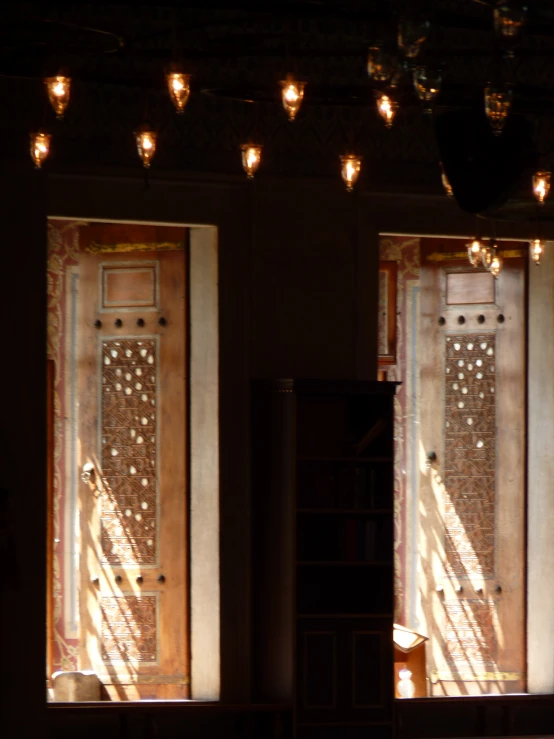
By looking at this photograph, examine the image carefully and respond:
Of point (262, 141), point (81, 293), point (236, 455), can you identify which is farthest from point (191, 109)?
point (236, 455)

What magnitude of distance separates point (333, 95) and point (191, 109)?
1.57 meters

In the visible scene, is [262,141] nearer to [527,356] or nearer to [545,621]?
[527,356]

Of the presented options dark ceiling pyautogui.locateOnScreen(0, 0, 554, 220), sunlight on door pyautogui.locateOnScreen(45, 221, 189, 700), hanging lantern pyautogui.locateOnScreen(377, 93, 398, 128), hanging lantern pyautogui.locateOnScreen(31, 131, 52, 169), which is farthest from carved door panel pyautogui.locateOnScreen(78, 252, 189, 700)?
hanging lantern pyautogui.locateOnScreen(377, 93, 398, 128)

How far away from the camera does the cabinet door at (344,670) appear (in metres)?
7.29

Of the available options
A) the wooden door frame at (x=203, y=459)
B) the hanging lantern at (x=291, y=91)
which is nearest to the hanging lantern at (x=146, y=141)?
the wooden door frame at (x=203, y=459)

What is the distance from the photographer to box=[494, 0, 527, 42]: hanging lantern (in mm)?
3561

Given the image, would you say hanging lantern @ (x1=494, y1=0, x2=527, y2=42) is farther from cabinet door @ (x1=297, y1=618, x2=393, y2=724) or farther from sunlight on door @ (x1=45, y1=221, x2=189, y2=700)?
sunlight on door @ (x1=45, y1=221, x2=189, y2=700)

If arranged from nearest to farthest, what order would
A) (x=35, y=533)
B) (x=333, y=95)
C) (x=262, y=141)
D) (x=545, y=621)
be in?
(x=333, y=95)
(x=35, y=533)
(x=262, y=141)
(x=545, y=621)

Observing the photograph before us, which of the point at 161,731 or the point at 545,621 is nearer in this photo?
the point at 161,731

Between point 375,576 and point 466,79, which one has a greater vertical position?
point 466,79

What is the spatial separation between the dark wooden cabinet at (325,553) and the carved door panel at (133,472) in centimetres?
60

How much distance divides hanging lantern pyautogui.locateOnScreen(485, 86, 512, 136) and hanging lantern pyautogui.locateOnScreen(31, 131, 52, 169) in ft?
11.3

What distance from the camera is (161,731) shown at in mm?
7684

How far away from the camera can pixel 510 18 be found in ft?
11.7
